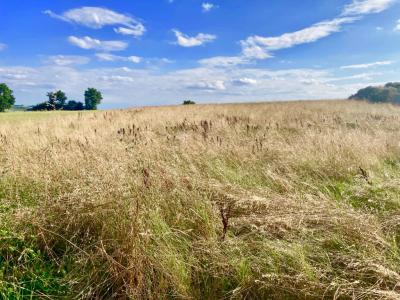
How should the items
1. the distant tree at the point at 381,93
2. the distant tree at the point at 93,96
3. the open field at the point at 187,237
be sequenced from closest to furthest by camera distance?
the open field at the point at 187,237, the distant tree at the point at 381,93, the distant tree at the point at 93,96

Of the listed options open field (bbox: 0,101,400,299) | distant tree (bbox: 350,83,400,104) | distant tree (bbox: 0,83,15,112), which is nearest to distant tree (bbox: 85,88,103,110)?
distant tree (bbox: 0,83,15,112)

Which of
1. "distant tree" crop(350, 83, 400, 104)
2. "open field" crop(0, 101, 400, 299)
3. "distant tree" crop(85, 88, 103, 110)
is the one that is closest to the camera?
"open field" crop(0, 101, 400, 299)

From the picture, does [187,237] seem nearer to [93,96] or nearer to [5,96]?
[93,96]

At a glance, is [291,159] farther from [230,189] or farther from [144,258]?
[144,258]

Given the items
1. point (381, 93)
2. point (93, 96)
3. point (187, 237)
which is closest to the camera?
point (187, 237)

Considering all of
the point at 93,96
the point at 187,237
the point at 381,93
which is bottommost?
the point at 187,237

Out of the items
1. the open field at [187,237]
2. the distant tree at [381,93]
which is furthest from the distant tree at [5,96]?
the open field at [187,237]

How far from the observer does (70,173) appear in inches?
149

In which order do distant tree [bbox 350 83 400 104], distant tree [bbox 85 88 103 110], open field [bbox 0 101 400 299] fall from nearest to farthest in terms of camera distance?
1. open field [bbox 0 101 400 299]
2. distant tree [bbox 350 83 400 104]
3. distant tree [bbox 85 88 103 110]

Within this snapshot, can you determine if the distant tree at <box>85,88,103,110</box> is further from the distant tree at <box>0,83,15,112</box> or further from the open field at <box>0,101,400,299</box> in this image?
the open field at <box>0,101,400,299</box>

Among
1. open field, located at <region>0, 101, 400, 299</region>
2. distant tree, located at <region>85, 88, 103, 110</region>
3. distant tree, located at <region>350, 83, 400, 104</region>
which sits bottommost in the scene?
open field, located at <region>0, 101, 400, 299</region>

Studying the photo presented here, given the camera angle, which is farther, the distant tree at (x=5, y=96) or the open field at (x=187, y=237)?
the distant tree at (x=5, y=96)

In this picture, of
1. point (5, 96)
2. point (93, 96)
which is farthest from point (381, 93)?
point (5, 96)

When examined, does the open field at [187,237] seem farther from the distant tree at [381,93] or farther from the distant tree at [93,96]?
the distant tree at [93,96]
